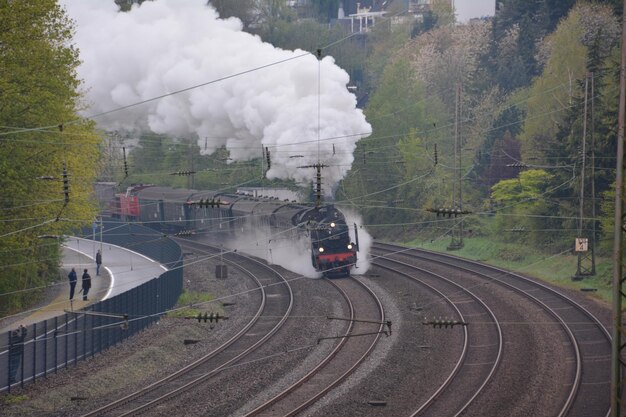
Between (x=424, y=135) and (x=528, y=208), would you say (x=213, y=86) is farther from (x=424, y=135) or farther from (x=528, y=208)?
(x=424, y=135)

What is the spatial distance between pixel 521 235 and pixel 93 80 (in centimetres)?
2406

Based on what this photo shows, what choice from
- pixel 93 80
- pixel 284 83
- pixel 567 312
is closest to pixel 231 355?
pixel 567 312

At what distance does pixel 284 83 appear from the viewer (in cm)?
4103

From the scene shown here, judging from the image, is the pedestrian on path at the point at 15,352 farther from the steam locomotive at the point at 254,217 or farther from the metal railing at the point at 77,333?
the steam locomotive at the point at 254,217

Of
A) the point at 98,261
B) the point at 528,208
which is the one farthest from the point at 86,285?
the point at 528,208

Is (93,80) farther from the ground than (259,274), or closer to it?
farther from the ground

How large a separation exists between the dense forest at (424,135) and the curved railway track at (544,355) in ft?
11.5

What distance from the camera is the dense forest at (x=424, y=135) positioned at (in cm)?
3198

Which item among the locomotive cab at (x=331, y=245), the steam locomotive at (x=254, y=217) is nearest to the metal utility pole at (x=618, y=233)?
the steam locomotive at (x=254, y=217)

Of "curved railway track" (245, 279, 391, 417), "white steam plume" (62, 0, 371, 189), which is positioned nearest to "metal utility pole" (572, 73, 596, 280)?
"curved railway track" (245, 279, 391, 417)

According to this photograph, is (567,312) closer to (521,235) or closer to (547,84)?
(521,235)

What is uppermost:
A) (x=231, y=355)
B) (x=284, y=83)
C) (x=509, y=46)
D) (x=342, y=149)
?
(x=509, y=46)

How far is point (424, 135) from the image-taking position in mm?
60562

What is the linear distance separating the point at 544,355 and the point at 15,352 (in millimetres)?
14159
